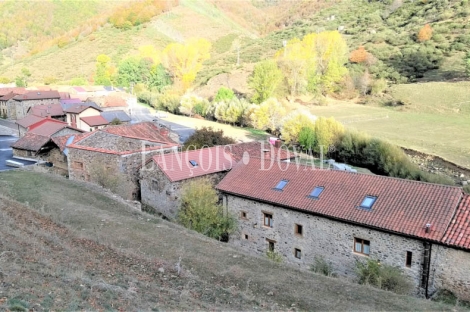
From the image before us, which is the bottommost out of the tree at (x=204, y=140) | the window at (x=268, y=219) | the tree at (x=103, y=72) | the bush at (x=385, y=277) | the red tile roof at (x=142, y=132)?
the bush at (x=385, y=277)

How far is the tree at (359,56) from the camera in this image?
9000 cm

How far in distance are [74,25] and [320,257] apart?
181320mm

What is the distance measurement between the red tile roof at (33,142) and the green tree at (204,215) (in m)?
19.3

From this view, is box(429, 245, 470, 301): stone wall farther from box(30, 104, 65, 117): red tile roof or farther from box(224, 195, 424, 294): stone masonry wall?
box(30, 104, 65, 117): red tile roof

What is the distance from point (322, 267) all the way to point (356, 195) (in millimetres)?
3282

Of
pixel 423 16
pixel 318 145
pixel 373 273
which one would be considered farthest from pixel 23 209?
pixel 423 16

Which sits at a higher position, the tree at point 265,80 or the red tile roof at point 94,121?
the tree at point 265,80

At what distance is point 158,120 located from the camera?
6134 centimetres

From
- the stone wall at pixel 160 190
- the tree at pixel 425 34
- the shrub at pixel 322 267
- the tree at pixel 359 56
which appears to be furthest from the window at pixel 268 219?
the tree at pixel 425 34

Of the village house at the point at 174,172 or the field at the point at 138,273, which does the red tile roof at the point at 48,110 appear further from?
the field at the point at 138,273

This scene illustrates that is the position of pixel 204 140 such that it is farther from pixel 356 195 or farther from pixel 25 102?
pixel 25 102

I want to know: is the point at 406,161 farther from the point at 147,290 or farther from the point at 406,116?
the point at 406,116

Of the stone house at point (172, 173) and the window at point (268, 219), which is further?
the stone house at point (172, 173)

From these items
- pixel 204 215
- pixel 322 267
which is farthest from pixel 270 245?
pixel 204 215
